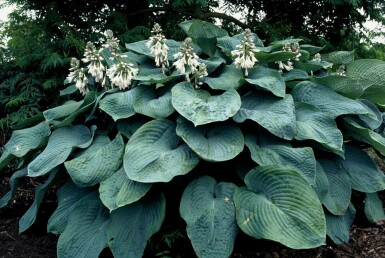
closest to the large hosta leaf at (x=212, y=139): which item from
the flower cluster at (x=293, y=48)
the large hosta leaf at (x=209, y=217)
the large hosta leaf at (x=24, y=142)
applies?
the large hosta leaf at (x=209, y=217)

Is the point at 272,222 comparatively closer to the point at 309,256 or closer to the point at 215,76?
the point at 309,256

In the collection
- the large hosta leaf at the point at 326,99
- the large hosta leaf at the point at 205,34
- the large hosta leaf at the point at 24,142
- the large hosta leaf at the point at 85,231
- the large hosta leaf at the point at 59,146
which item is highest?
the large hosta leaf at the point at 205,34

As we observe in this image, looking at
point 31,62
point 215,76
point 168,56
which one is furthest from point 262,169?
point 31,62

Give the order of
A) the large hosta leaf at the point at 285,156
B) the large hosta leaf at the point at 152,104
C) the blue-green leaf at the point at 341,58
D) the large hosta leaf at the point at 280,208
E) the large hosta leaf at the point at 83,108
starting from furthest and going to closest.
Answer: the blue-green leaf at the point at 341,58
the large hosta leaf at the point at 83,108
the large hosta leaf at the point at 152,104
the large hosta leaf at the point at 285,156
the large hosta leaf at the point at 280,208

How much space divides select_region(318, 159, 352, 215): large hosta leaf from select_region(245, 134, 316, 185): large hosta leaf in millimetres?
352

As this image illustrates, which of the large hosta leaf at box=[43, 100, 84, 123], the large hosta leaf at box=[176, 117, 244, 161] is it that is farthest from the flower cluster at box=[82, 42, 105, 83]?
the large hosta leaf at box=[176, 117, 244, 161]

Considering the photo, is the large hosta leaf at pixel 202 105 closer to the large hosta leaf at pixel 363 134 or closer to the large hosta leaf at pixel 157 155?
the large hosta leaf at pixel 157 155

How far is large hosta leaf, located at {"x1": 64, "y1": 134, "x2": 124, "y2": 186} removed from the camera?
286cm

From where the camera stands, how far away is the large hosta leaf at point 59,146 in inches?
119

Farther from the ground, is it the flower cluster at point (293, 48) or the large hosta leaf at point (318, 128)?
the flower cluster at point (293, 48)

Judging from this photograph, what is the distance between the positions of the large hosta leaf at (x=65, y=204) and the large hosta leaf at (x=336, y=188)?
1.57 m

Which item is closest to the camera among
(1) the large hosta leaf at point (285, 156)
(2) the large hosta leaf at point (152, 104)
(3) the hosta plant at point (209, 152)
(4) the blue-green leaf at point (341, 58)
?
(3) the hosta plant at point (209, 152)

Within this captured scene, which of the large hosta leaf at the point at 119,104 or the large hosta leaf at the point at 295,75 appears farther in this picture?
the large hosta leaf at the point at 295,75

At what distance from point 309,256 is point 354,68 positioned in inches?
68.8
